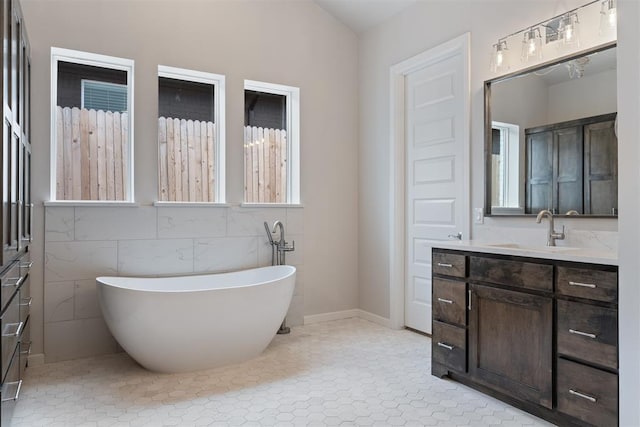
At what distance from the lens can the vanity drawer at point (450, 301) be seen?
2.65 metres

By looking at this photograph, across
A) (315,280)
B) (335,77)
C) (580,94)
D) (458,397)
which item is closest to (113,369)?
(315,280)

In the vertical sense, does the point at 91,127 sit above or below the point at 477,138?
above

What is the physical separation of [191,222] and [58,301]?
3.62ft

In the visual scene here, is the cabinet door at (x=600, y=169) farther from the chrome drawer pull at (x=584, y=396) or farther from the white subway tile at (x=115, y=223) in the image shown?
the white subway tile at (x=115, y=223)

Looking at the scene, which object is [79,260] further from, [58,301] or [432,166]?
[432,166]

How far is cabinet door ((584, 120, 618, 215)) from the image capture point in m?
2.42

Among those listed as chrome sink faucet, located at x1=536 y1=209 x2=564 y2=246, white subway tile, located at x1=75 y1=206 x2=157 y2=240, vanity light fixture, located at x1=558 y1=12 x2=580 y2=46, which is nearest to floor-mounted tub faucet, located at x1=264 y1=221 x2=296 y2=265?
white subway tile, located at x1=75 y1=206 x2=157 y2=240

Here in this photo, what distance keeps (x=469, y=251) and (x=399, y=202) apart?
1.46m

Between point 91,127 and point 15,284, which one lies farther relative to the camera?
point 91,127

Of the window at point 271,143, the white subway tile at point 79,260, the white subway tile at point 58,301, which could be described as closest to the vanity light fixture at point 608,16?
the window at point 271,143

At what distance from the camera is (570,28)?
2.60m

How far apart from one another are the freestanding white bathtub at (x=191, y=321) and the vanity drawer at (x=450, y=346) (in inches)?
43.2

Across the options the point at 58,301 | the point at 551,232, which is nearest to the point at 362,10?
the point at 551,232

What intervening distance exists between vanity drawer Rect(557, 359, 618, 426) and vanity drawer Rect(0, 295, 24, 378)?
2.44 m
